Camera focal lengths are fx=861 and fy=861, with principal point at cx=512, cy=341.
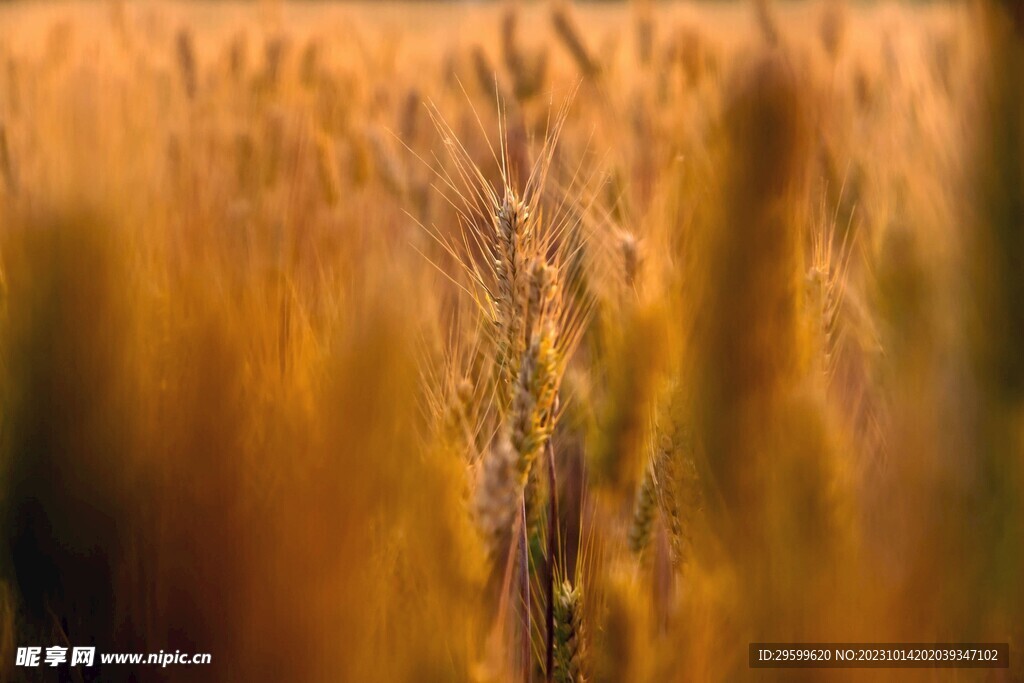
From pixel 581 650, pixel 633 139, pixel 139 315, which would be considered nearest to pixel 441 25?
pixel 633 139

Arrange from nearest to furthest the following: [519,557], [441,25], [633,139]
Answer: [519,557]
[633,139]
[441,25]

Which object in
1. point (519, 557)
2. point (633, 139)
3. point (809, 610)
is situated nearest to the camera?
point (809, 610)

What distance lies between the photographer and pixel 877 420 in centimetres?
63

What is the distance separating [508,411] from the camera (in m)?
0.56

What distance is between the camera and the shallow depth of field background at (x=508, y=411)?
483mm

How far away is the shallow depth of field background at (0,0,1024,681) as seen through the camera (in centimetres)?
48

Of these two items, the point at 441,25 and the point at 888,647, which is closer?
the point at 888,647

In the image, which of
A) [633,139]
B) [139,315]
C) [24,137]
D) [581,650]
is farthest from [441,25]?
[581,650]

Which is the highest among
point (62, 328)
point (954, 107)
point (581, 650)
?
point (954, 107)

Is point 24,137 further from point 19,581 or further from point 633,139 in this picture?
point 633,139

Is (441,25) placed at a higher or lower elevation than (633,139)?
higher

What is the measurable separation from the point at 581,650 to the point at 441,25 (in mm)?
1002

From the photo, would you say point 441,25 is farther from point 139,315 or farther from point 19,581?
point 19,581

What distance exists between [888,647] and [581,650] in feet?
0.61
